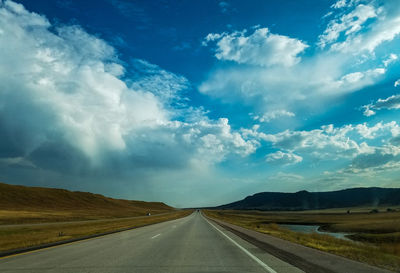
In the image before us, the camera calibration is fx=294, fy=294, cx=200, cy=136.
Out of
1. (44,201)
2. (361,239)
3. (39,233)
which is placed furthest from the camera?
(44,201)

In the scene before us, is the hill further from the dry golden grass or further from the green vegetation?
the green vegetation

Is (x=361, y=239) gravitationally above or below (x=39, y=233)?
below

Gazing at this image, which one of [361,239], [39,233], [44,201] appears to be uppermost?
[44,201]

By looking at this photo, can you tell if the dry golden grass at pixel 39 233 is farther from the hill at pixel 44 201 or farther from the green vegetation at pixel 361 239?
the hill at pixel 44 201

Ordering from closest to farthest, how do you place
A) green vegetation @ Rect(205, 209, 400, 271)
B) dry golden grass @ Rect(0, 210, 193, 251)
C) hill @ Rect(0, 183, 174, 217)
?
1. green vegetation @ Rect(205, 209, 400, 271)
2. dry golden grass @ Rect(0, 210, 193, 251)
3. hill @ Rect(0, 183, 174, 217)

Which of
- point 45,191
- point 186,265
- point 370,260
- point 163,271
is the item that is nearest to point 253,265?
point 186,265

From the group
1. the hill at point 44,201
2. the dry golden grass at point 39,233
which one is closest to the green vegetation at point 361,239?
the dry golden grass at point 39,233

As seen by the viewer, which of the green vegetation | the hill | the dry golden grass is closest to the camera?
the green vegetation

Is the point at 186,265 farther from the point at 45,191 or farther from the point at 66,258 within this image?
the point at 45,191

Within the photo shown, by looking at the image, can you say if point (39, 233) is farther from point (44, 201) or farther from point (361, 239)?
point (44, 201)

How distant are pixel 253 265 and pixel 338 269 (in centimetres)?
220

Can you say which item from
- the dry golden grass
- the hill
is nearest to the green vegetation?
the dry golden grass

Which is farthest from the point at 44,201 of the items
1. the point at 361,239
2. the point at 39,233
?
the point at 361,239

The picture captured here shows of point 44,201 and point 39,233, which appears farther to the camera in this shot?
point 44,201
